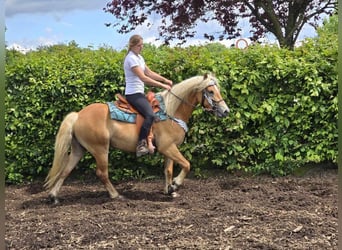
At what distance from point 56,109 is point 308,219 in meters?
4.14

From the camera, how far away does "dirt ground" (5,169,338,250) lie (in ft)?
14.7

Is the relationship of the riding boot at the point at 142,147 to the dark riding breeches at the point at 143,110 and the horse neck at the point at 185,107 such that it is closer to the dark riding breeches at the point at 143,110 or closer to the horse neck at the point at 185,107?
the dark riding breeches at the point at 143,110

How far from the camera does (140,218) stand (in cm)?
526

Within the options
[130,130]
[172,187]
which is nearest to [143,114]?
[130,130]

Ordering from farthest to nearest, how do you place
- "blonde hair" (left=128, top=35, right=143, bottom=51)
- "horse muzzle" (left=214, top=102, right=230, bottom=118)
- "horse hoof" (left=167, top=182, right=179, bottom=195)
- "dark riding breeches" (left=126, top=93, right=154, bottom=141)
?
"horse hoof" (left=167, top=182, right=179, bottom=195) → "horse muzzle" (left=214, top=102, right=230, bottom=118) → "dark riding breeches" (left=126, top=93, right=154, bottom=141) → "blonde hair" (left=128, top=35, right=143, bottom=51)

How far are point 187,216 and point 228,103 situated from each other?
2553mm

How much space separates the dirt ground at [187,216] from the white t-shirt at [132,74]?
1352mm

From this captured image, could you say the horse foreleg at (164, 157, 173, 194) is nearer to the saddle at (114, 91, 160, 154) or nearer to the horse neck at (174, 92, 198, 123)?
the saddle at (114, 91, 160, 154)

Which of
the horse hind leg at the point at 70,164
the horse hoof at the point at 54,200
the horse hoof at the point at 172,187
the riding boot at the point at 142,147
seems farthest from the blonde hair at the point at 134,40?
the horse hoof at the point at 54,200

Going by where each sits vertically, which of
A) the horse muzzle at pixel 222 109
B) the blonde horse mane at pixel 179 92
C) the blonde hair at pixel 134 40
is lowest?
the horse muzzle at pixel 222 109

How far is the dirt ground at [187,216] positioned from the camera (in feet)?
Result: 14.7

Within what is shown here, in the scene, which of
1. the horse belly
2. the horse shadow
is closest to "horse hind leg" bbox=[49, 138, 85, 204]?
the horse shadow

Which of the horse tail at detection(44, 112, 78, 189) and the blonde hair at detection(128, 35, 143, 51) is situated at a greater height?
the blonde hair at detection(128, 35, 143, 51)

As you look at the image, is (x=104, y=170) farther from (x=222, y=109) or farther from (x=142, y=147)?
(x=222, y=109)
